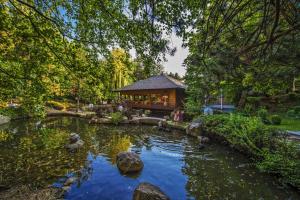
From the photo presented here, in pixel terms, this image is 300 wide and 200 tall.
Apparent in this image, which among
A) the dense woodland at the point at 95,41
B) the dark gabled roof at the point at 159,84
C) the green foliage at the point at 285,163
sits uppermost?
the dark gabled roof at the point at 159,84

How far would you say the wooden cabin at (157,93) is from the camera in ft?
69.7

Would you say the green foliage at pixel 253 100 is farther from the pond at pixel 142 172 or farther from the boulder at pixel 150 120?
the pond at pixel 142 172

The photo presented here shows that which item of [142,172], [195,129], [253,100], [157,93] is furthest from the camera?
[157,93]

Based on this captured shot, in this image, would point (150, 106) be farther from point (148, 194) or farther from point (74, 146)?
point (148, 194)

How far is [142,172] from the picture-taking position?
693 cm

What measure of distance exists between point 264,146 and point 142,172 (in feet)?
15.3

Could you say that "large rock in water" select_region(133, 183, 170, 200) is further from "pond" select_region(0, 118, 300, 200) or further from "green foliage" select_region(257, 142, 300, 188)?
"green foliage" select_region(257, 142, 300, 188)

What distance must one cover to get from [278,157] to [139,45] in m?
5.45

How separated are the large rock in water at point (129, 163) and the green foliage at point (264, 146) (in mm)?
4126

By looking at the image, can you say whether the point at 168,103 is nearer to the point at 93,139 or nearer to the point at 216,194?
the point at 93,139

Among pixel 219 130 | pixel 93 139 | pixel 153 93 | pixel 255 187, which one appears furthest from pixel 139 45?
pixel 153 93

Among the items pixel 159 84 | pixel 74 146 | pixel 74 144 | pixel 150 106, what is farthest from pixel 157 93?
pixel 74 146

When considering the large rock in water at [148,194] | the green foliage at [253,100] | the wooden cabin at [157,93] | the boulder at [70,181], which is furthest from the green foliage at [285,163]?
the wooden cabin at [157,93]

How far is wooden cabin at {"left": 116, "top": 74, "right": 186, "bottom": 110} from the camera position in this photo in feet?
69.7
